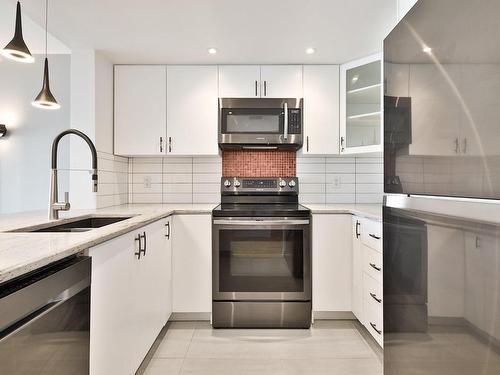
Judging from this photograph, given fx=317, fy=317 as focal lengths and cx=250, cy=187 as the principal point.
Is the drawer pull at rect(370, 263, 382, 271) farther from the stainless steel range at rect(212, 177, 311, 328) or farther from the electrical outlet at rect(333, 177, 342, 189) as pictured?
the electrical outlet at rect(333, 177, 342, 189)

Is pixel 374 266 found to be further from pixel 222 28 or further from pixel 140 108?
pixel 140 108

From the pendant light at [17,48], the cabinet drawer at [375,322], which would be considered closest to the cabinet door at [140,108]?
the pendant light at [17,48]

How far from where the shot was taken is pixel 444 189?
2.48 feet

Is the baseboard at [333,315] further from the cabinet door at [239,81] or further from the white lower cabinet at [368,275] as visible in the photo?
the cabinet door at [239,81]

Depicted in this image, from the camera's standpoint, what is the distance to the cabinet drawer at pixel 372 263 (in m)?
1.96

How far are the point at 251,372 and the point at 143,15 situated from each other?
2.24m

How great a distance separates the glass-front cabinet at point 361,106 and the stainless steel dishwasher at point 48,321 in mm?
2169

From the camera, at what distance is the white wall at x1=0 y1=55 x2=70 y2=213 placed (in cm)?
268

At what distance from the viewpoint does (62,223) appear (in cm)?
173

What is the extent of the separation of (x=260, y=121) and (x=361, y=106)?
84 centimetres

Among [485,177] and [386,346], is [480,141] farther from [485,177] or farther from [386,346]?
[386,346]

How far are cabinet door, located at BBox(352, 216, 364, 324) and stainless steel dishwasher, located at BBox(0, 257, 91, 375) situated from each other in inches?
70.0

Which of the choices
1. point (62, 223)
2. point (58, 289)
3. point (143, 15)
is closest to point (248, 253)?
point (62, 223)

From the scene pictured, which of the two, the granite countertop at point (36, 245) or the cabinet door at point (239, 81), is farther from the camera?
the cabinet door at point (239, 81)
